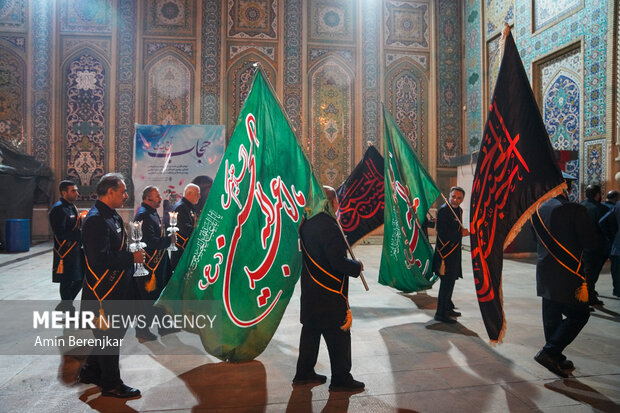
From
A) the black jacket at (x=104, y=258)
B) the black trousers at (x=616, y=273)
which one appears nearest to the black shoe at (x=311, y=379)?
the black jacket at (x=104, y=258)

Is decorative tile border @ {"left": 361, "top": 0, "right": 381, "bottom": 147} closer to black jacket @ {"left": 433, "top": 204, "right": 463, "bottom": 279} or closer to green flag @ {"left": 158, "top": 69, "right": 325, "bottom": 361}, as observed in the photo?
black jacket @ {"left": 433, "top": 204, "right": 463, "bottom": 279}

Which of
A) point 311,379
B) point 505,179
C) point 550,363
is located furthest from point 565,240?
point 311,379

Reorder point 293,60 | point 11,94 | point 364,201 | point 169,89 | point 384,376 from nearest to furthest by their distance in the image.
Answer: point 384,376 → point 364,201 → point 11,94 → point 169,89 → point 293,60

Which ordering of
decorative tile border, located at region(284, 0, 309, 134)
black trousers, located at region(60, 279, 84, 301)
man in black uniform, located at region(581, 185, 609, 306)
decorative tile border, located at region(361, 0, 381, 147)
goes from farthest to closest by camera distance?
decorative tile border, located at region(361, 0, 381, 147) → decorative tile border, located at region(284, 0, 309, 134) → man in black uniform, located at region(581, 185, 609, 306) → black trousers, located at region(60, 279, 84, 301)

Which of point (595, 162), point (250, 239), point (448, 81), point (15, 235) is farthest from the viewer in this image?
point (448, 81)

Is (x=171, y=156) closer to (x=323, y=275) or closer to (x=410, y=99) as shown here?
(x=410, y=99)

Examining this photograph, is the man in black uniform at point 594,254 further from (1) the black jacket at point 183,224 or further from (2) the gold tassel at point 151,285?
(2) the gold tassel at point 151,285

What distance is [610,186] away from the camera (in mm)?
8164

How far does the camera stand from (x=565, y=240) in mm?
3201

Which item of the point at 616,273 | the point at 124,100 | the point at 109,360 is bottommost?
the point at 109,360

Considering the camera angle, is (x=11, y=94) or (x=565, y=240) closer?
(x=565, y=240)

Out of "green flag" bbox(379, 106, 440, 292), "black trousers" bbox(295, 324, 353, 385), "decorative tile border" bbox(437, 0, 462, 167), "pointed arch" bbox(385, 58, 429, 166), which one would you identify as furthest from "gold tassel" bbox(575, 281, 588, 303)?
"decorative tile border" bbox(437, 0, 462, 167)

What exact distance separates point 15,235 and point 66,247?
6.07 meters

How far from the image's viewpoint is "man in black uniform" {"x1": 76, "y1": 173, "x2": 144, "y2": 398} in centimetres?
277
